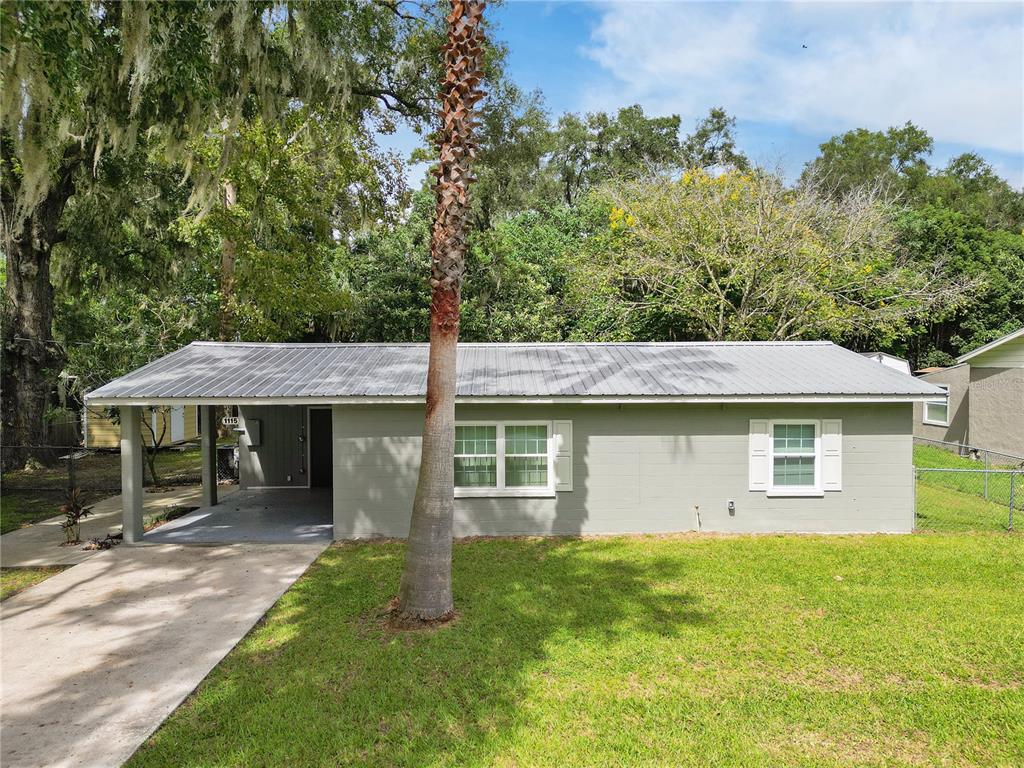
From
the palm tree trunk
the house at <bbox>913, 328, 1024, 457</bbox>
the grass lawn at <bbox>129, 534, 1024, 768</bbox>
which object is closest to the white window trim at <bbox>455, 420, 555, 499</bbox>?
the grass lawn at <bbox>129, 534, 1024, 768</bbox>

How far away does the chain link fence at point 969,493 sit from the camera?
33.7ft

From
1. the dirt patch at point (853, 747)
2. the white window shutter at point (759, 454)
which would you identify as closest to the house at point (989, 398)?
the white window shutter at point (759, 454)

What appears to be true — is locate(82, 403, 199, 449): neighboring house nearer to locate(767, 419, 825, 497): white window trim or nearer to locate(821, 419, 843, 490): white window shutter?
locate(767, 419, 825, 497): white window trim

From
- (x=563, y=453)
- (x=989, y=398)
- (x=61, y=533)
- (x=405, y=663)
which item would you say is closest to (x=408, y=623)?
(x=405, y=663)

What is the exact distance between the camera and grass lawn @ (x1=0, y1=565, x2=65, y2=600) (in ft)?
25.2

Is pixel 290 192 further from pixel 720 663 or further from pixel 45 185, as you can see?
pixel 720 663

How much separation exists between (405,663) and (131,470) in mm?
6370

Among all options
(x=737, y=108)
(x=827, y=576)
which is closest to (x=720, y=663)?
(x=827, y=576)

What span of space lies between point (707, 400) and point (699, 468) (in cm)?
118

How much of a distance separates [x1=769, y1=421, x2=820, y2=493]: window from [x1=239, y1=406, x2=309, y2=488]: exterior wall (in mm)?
9795

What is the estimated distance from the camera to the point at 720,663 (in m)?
5.41

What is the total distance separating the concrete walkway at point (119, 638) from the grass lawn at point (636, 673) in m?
0.32

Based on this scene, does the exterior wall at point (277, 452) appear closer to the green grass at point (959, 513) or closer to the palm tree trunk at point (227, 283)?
the palm tree trunk at point (227, 283)

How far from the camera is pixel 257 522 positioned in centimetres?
1098
